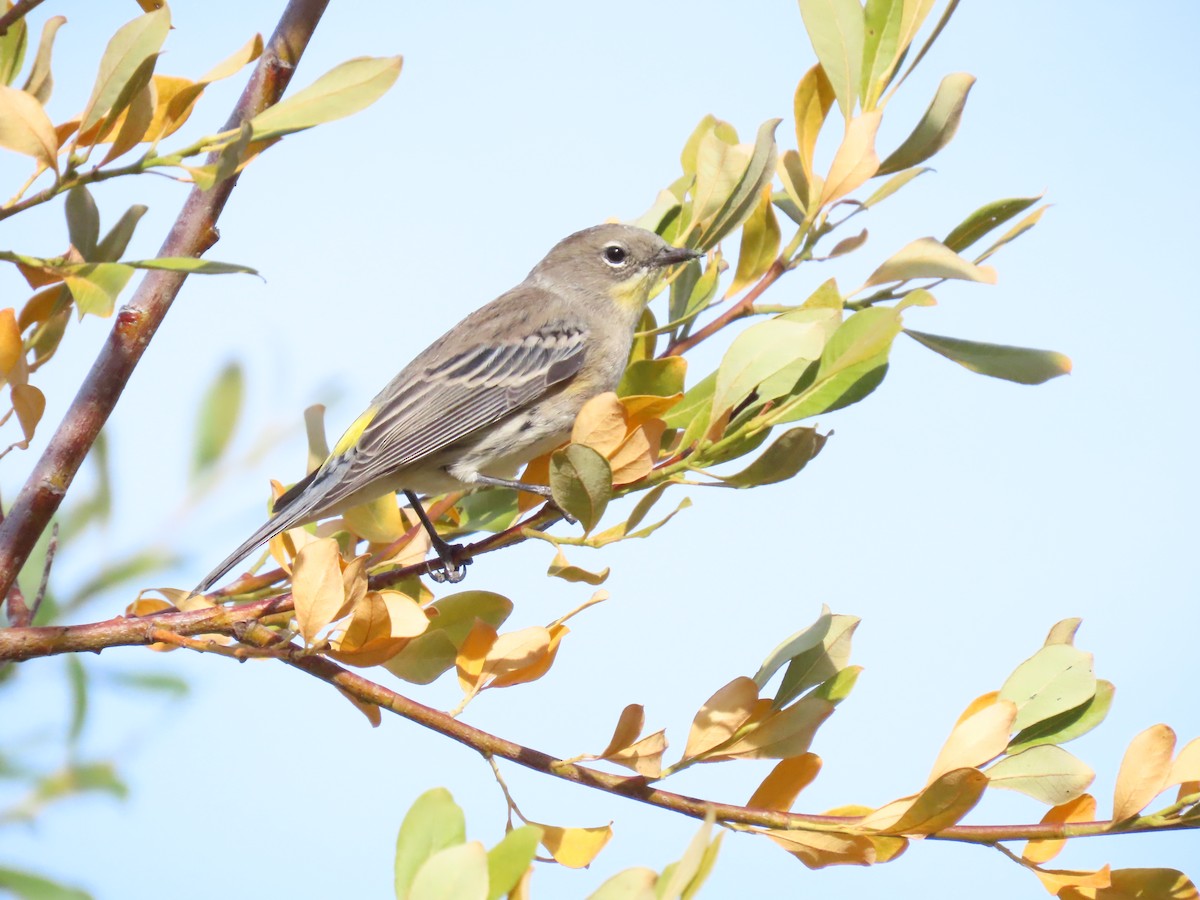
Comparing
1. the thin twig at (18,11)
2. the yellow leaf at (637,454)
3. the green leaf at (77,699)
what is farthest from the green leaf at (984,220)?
the green leaf at (77,699)

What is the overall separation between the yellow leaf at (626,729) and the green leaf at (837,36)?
2.45 feet

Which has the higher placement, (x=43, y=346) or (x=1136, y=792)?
(x=43, y=346)

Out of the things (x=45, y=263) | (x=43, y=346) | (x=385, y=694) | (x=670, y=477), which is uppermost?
(x=43, y=346)

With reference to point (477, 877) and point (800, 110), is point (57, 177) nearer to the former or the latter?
point (477, 877)

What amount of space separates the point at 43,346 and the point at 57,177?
0.47 m

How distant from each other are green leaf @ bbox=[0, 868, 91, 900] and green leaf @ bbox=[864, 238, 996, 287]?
3.27ft

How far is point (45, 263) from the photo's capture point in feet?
3.40

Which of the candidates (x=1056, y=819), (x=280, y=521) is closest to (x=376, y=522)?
(x=280, y=521)

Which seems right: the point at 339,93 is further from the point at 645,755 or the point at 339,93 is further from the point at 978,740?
the point at 978,740

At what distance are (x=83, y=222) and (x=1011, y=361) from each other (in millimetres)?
1008

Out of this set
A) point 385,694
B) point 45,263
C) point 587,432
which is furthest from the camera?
point 587,432

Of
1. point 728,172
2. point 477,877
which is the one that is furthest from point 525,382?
point 477,877

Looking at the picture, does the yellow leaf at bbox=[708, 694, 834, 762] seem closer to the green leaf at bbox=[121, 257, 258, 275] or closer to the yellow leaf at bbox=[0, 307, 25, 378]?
the green leaf at bbox=[121, 257, 258, 275]

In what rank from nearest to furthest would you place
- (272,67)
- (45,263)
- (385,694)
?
(45,263) → (385,694) → (272,67)
